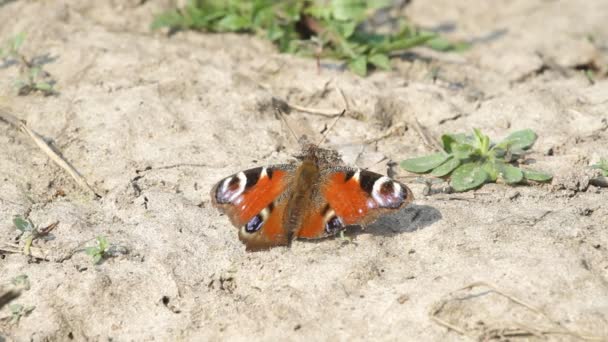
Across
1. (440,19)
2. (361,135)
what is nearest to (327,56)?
(361,135)

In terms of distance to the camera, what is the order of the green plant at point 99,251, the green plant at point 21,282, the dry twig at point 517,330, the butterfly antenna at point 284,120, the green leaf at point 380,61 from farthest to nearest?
the green leaf at point 380,61
the butterfly antenna at point 284,120
the green plant at point 99,251
the green plant at point 21,282
the dry twig at point 517,330

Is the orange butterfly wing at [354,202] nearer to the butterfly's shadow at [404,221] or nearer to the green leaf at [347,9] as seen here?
the butterfly's shadow at [404,221]

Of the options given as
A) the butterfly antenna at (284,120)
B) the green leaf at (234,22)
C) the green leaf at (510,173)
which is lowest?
the butterfly antenna at (284,120)

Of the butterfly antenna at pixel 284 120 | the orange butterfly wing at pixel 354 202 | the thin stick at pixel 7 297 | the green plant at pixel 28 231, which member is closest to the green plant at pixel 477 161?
the orange butterfly wing at pixel 354 202

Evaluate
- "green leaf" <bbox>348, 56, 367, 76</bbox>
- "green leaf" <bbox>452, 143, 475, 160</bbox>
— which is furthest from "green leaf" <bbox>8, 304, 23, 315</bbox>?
"green leaf" <bbox>348, 56, 367, 76</bbox>

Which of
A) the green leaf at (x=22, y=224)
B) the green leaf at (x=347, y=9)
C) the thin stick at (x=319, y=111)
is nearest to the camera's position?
the green leaf at (x=22, y=224)

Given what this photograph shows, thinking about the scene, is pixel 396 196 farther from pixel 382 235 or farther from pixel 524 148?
pixel 524 148

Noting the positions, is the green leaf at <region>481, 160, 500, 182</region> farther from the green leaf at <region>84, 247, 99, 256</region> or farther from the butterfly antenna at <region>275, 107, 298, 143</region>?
the green leaf at <region>84, 247, 99, 256</region>
